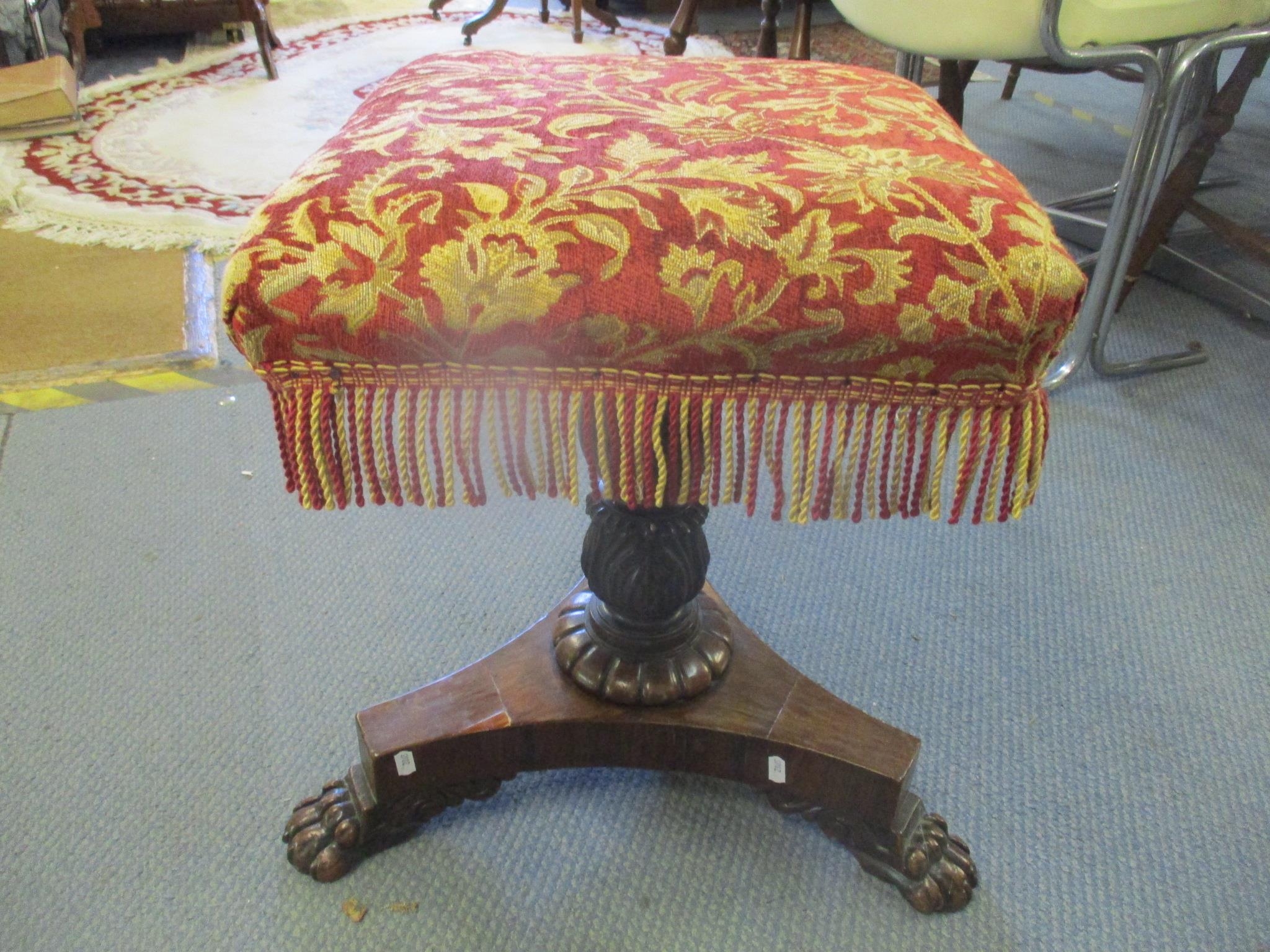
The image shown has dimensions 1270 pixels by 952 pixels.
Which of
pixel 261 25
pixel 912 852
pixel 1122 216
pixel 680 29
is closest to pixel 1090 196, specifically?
pixel 1122 216

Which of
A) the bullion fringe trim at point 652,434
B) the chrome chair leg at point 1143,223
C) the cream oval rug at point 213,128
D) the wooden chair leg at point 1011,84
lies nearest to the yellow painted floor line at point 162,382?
the cream oval rug at point 213,128

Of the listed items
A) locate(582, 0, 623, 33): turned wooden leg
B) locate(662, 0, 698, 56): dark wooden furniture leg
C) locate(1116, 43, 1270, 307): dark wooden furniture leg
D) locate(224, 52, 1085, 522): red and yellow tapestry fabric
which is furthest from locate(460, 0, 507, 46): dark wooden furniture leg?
locate(224, 52, 1085, 522): red and yellow tapestry fabric

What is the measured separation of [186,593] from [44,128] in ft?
5.53

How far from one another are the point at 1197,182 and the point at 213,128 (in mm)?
1932

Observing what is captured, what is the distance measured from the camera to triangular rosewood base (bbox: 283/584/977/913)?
2.25 ft

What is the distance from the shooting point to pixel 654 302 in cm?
46

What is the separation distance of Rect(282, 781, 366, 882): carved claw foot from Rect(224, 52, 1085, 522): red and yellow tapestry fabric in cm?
30

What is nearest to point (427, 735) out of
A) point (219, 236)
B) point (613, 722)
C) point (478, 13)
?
point (613, 722)

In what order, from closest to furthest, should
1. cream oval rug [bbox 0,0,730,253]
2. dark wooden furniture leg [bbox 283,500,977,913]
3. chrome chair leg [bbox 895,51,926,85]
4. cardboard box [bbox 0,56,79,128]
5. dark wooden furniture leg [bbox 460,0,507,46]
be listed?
dark wooden furniture leg [bbox 283,500,977,913] → chrome chair leg [bbox 895,51,926,85] → cream oval rug [bbox 0,0,730,253] → cardboard box [bbox 0,56,79,128] → dark wooden furniture leg [bbox 460,0,507,46]

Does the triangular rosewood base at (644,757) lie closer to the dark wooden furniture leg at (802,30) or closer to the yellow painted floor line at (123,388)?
the yellow painted floor line at (123,388)

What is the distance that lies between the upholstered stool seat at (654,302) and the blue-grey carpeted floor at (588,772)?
0.99ft

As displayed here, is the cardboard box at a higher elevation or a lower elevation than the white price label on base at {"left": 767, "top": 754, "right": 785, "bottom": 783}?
higher

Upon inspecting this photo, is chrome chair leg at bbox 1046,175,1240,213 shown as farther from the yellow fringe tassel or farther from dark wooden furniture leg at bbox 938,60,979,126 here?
the yellow fringe tassel

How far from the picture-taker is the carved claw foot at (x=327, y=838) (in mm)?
698
